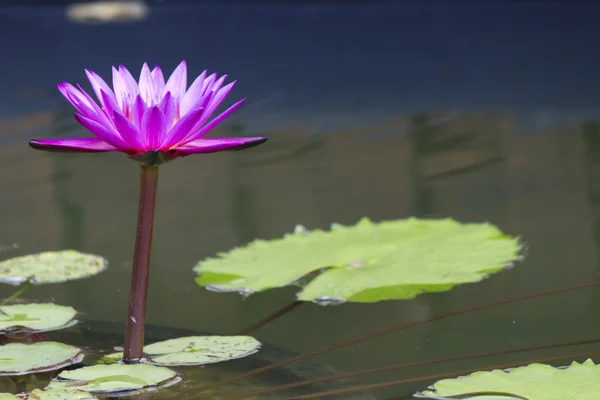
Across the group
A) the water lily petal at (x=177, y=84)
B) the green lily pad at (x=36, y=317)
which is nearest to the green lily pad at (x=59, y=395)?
the green lily pad at (x=36, y=317)

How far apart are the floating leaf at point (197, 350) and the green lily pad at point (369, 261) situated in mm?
212

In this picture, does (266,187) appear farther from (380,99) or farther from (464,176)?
(380,99)

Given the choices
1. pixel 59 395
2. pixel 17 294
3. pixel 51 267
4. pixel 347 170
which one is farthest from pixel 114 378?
pixel 347 170

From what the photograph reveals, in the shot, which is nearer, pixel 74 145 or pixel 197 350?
pixel 74 145

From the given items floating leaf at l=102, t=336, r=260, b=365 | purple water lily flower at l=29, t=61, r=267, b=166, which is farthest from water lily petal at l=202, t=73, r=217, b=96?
floating leaf at l=102, t=336, r=260, b=365

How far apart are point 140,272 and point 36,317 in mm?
247

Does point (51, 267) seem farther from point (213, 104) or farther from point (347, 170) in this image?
point (347, 170)

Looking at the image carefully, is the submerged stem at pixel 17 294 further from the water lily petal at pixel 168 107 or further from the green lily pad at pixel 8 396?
the water lily petal at pixel 168 107

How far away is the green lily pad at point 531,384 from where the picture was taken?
2.66ft

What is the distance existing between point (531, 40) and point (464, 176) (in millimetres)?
2980

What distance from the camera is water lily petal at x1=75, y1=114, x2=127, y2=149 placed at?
0.85m

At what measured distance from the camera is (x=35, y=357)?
965 millimetres

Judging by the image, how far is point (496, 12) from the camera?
19.6ft

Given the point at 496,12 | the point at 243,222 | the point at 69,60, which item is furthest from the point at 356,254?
the point at 496,12
